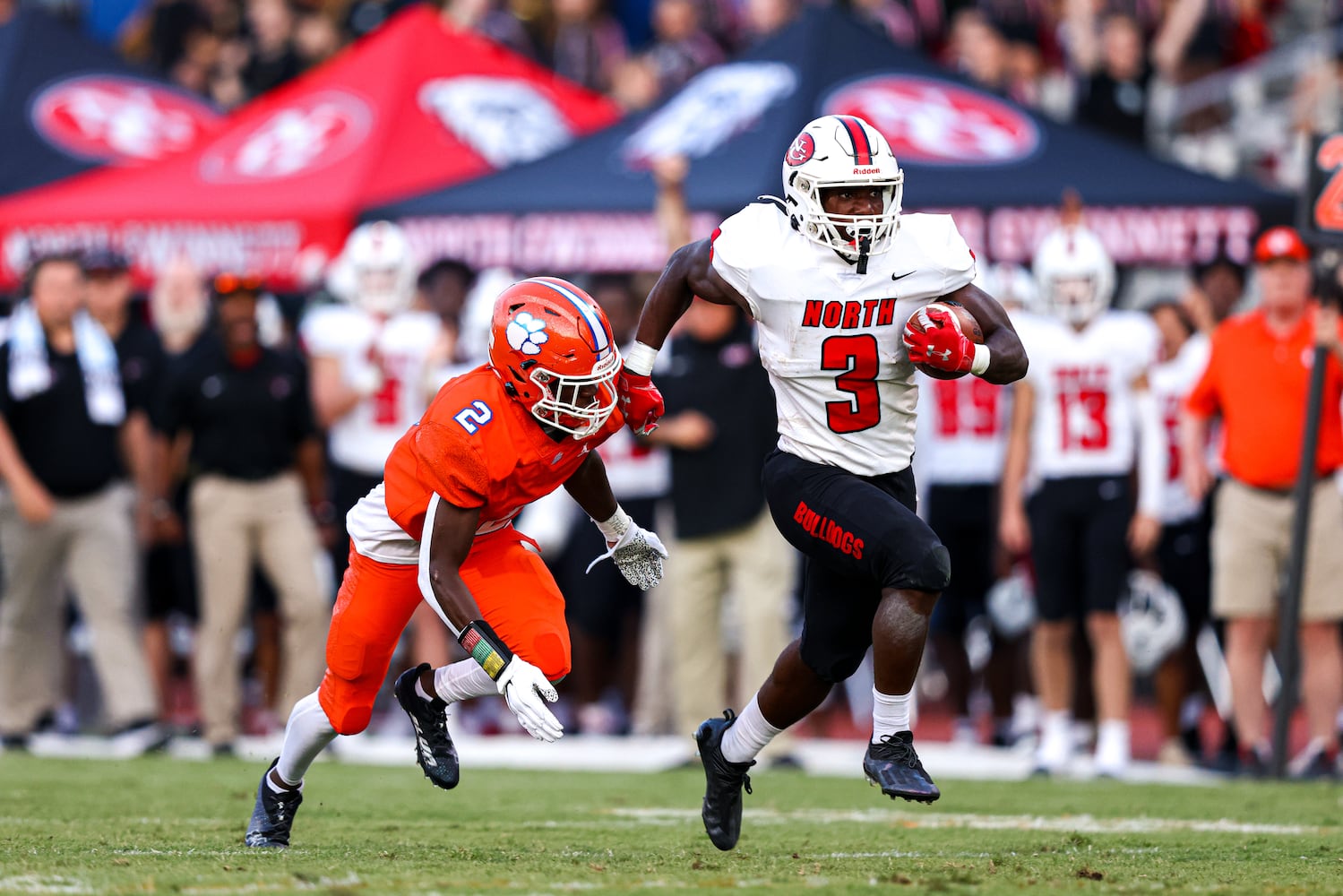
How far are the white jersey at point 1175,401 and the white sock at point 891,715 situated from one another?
14.4 feet

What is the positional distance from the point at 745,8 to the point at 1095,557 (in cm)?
773

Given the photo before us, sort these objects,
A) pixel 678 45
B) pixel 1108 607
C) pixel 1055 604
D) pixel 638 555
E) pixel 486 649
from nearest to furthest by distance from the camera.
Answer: pixel 486 649 < pixel 638 555 < pixel 1108 607 < pixel 1055 604 < pixel 678 45

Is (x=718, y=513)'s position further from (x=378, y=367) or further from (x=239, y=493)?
(x=239, y=493)

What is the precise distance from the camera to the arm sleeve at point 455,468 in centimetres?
518

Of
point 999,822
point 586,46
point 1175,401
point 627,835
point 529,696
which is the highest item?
point 529,696

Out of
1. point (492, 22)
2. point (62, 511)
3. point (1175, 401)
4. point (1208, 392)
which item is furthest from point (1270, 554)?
point (492, 22)

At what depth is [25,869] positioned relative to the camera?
15.6ft

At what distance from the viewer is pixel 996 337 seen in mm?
5367

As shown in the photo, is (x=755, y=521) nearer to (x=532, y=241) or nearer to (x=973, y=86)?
(x=532, y=241)

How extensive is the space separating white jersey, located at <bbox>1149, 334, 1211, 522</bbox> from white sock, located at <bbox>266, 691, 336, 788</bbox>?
4.99m

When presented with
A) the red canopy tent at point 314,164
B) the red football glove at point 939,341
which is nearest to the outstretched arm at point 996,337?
the red football glove at point 939,341

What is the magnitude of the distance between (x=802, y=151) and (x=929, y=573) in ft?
3.96

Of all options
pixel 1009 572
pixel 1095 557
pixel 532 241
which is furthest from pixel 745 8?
pixel 1095 557

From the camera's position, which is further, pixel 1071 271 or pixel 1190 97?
pixel 1190 97
